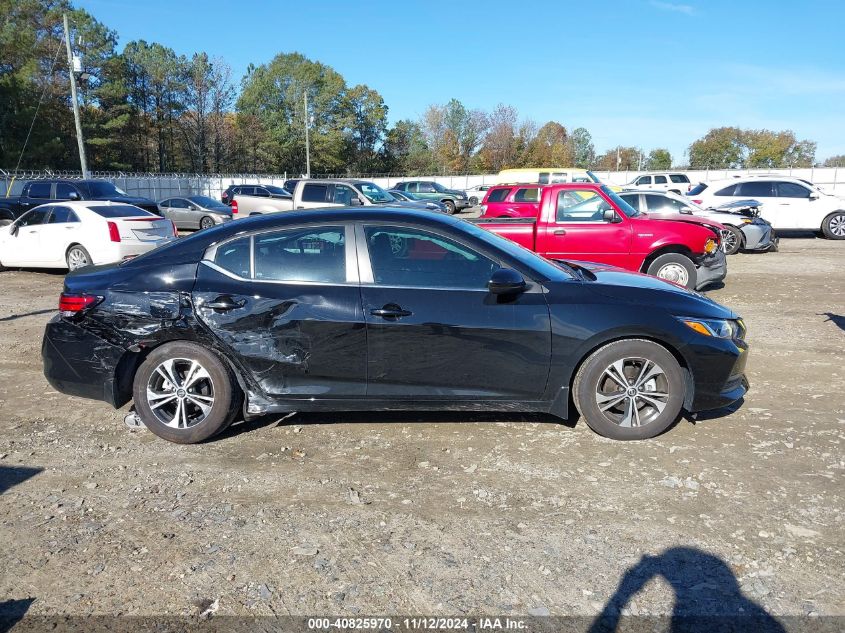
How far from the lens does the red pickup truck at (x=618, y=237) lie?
9.49 metres

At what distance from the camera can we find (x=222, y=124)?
7212 centimetres

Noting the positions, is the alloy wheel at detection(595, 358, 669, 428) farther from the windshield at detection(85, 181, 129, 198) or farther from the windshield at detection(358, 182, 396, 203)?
the windshield at detection(85, 181, 129, 198)

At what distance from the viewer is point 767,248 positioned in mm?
15242

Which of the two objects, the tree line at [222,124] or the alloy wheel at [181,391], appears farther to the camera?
the tree line at [222,124]

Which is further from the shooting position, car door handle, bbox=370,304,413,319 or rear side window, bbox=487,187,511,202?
rear side window, bbox=487,187,511,202

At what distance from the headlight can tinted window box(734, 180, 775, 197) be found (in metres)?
15.5

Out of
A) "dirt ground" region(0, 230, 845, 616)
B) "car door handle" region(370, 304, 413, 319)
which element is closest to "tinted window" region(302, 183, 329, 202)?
"dirt ground" region(0, 230, 845, 616)

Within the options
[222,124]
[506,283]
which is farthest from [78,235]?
[222,124]

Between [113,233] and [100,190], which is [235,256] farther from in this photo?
[100,190]

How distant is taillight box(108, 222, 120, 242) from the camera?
1143 centimetres

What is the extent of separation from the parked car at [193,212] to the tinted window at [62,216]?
41.5 feet

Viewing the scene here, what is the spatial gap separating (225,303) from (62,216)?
31.7ft

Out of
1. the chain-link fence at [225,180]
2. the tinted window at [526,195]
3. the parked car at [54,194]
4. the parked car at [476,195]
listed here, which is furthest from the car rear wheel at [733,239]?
the chain-link fence at [225,180]

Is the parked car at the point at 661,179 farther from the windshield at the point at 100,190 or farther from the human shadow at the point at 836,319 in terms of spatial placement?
the human shadow at the point at 836,319
